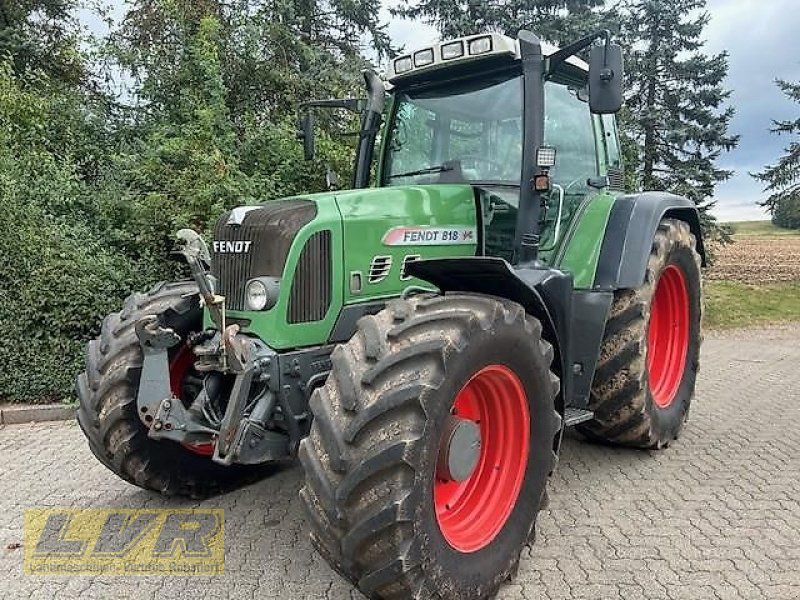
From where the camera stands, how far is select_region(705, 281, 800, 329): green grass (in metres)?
11.8

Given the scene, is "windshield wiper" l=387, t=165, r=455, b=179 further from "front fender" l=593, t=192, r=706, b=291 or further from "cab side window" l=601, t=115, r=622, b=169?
"cab side window" l=601, t=115, r=622, b=169

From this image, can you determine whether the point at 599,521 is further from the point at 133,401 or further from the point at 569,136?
the point at 133,401

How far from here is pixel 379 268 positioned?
140 inches

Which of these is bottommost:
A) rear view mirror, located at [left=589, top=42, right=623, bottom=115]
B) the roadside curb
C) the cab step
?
the roadside curb

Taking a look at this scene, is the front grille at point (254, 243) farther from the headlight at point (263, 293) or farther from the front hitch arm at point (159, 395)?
the front hitch arm at point (159, 395)

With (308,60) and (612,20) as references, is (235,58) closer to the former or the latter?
(308,60)

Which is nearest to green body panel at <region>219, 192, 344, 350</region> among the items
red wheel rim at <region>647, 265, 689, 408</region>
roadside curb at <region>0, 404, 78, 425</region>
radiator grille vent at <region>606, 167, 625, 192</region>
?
radiator grille vent at <region>606, 167, 625, 192</region>

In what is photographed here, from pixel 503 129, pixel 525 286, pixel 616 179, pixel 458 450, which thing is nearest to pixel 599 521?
pixel 458 450

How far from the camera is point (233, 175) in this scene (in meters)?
7.94

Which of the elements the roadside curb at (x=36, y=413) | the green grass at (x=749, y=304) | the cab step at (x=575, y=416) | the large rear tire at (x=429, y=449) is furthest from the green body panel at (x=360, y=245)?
the green grass at (x=749, y=304)

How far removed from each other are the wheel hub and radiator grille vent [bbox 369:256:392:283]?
0.90 m

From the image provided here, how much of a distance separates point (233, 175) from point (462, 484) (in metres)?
5.63

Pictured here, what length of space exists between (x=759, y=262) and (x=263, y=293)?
19.6m

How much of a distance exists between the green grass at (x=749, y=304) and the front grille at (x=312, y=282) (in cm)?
965
